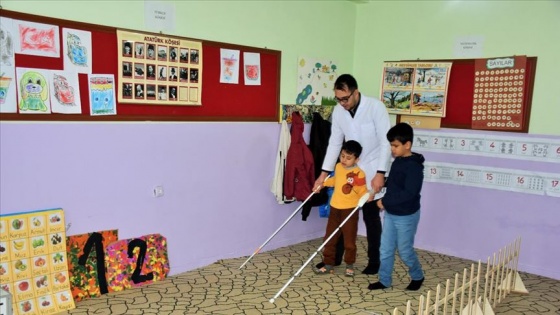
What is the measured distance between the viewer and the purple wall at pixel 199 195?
9.56ft

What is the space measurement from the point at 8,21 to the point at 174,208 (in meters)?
1.67

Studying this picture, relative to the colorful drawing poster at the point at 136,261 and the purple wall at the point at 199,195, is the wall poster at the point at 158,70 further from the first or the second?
the colorful drawing poster at the point at 136,261

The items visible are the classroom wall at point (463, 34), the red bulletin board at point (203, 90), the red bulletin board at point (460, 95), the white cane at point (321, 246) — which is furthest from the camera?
the red bulletin board at point (460, 95)

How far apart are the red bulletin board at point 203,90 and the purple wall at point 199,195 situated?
0.07m

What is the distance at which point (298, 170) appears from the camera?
13.8 ft

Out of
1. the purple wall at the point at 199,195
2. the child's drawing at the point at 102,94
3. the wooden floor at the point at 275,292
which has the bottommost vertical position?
the wooden floor at the point at 275,292

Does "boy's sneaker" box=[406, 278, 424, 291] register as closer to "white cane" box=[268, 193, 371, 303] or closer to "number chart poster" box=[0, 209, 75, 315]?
"white cane" box=[268, 193, 371, 303]

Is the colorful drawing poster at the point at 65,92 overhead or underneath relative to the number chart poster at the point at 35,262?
overhead

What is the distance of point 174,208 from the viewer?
11.8 feet

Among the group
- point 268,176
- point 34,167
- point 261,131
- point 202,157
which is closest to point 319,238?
point 268,176

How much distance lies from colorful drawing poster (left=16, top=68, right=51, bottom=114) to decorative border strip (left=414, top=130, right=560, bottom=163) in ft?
10.8

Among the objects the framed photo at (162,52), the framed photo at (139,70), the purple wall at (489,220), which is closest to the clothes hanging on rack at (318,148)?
the purple wall at (489,220)

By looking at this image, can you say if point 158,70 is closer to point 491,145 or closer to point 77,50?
point 77,50

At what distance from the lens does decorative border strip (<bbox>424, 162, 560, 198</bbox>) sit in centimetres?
393
